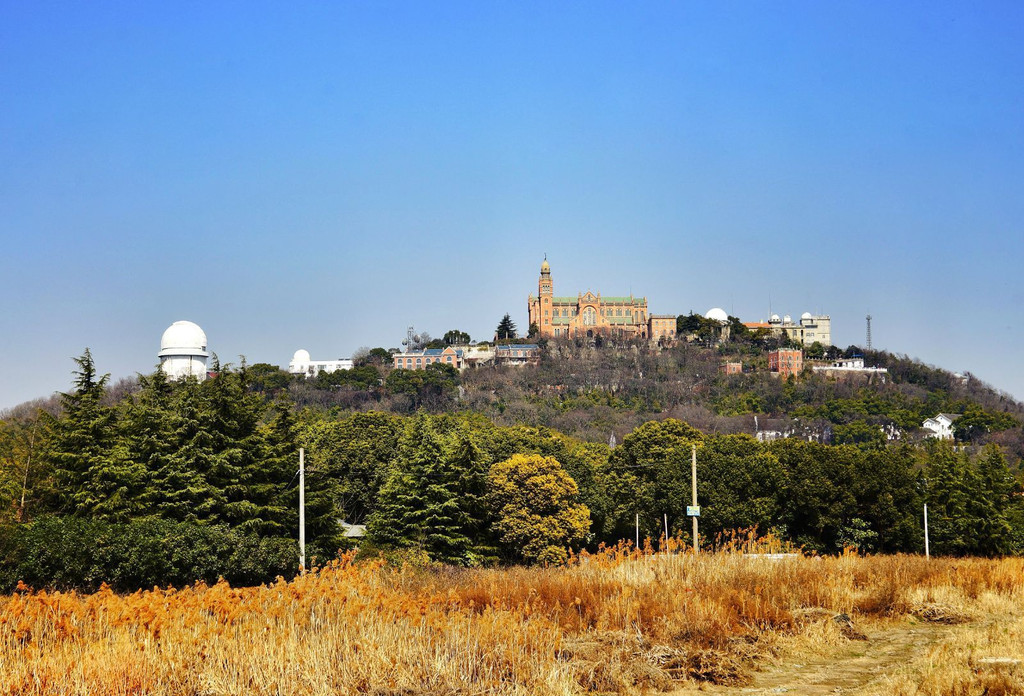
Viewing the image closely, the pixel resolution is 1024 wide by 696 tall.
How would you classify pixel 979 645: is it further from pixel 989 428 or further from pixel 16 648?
pixel 989 428

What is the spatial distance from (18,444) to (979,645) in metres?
30.0

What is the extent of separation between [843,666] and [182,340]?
279ft

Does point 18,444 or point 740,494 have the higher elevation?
point 18,444

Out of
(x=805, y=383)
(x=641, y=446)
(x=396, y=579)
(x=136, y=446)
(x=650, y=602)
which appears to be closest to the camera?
(x=650, y=602)

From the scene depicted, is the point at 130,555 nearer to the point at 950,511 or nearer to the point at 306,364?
the point at 950,511

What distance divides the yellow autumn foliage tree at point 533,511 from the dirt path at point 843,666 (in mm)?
22908

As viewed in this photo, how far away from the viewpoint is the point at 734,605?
9375mm

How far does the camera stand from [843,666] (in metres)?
8.19

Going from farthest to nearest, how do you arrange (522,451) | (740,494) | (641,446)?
(641,446) → (522,451) → (740,494)

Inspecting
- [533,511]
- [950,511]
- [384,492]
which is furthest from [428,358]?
[950,511]

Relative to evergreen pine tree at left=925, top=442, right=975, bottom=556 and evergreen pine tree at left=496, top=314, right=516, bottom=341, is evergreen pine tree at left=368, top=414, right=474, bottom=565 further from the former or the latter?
evergreen pine tree at left=496, top=314, right=516, bottom=341

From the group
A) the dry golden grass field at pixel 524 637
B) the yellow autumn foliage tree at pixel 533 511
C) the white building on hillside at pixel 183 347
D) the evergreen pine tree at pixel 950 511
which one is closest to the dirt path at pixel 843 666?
the dry golden grass field at pixel 524 637

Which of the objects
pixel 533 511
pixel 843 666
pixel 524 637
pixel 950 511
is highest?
pixel 524 637

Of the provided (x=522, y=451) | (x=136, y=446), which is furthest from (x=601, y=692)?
(x=522, y=451)
